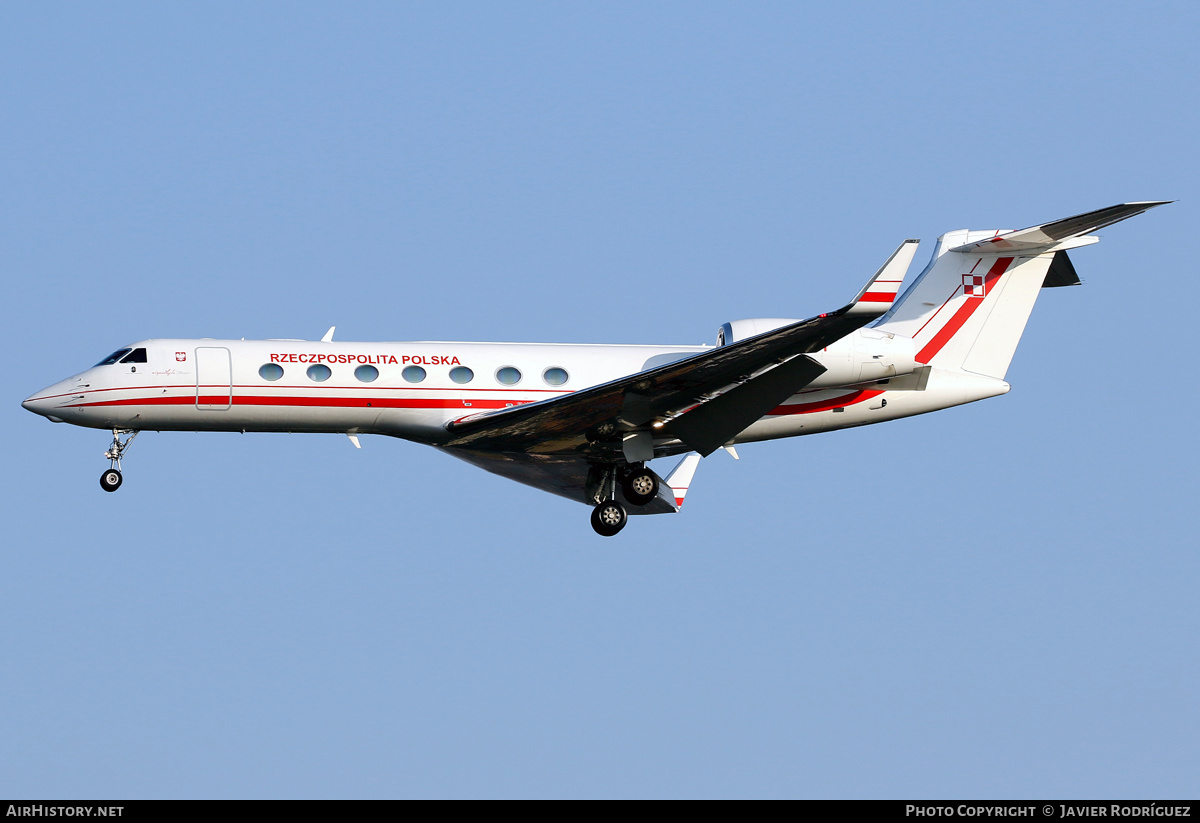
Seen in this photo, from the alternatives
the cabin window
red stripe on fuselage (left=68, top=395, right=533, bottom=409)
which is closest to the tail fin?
the cabin window

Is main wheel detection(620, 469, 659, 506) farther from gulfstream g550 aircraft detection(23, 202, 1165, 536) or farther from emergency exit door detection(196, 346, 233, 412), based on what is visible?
emergency exit door detection(196, 346, 233, 412)

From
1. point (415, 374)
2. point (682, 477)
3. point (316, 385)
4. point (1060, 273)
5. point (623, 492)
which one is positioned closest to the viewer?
point (316, 385)

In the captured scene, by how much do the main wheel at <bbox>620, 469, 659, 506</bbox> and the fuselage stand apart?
1.63m

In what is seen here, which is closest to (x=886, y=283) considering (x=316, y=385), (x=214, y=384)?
(x=316, y=385)

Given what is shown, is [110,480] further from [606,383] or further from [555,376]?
[606,383]

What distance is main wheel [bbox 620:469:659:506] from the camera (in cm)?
2188

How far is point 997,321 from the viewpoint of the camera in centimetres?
2275

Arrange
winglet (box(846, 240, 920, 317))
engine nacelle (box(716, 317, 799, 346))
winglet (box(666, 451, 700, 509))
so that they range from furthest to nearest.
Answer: winglet (box(666, 451, 700, 509)) < engine nacelle (box(716, 317, 799, 346)) < winglet (box(846, 240, 920, 317))

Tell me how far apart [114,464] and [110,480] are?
0.25m

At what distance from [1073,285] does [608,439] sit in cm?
835

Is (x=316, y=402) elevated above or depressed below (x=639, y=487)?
above

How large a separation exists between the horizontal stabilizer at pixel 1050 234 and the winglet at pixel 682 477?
5914 mm

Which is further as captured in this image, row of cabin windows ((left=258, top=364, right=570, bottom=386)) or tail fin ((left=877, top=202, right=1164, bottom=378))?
tail fin ((left=877, top=202, right=1164, bottom=378))

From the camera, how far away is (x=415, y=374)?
21.1m
